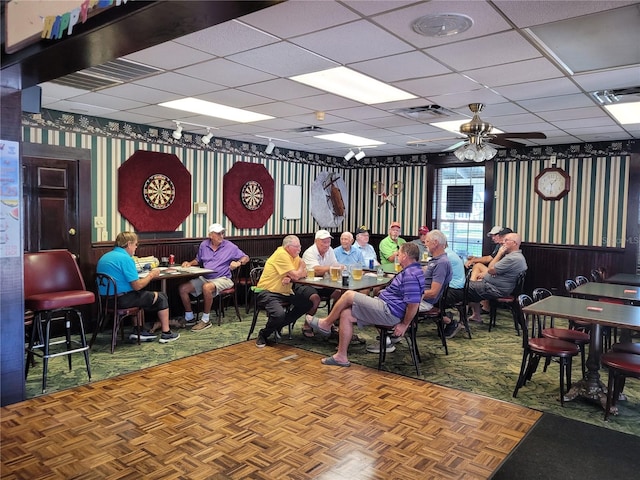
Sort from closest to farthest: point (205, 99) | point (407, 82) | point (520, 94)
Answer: point (407, 82)
point (520, 94)
point (205, 99)

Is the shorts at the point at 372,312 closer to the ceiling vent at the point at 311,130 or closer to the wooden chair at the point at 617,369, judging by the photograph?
the wooden chair at the point at 617,369

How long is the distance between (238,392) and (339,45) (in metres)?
2.85

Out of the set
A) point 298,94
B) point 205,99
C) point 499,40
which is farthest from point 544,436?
point 205,99

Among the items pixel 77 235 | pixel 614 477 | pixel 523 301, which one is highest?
pixel 77 235

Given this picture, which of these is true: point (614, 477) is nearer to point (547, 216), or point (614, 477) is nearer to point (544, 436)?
point (544, 436)

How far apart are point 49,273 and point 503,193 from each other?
6938 millimetres

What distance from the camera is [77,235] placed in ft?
19.0

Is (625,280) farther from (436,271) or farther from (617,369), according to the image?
(617,369)

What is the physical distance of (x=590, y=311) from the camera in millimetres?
3746

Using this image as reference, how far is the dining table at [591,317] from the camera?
3.58 metres

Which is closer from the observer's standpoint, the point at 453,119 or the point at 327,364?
the point at 327,364

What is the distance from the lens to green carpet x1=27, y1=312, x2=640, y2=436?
3.86 metres

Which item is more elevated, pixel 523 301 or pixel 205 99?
pixel 205 99

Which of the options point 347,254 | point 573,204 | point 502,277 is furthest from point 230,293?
point 573,204
